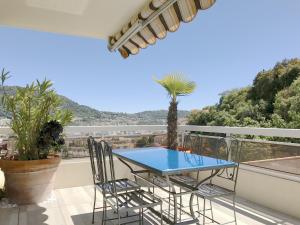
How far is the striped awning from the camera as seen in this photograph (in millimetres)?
3090

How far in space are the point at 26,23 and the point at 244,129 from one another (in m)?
3.94

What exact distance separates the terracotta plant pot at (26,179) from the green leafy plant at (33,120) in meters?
0.23

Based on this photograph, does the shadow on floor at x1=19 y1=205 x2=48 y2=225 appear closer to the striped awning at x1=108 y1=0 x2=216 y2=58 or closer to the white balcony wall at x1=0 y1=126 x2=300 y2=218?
the white balcony wall at x1=0 y1=126 x2=300 y2=218

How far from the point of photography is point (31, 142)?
14.3 ft

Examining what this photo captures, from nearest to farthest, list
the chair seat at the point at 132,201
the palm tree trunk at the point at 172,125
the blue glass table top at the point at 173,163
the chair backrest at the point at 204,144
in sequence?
the blue glass table top at the point at 173,163
the chair seat at the point at 132,201
the chair backrest at the point at 204,144
the palm tree trunk at the point at 172,125

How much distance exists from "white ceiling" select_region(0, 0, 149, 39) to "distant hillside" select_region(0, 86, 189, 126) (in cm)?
125

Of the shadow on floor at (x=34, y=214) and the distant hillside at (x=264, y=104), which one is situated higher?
the distant hillside at (x=264, y=104)

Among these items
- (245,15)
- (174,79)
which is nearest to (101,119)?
(174,79)

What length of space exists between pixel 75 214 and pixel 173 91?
3.01 metres

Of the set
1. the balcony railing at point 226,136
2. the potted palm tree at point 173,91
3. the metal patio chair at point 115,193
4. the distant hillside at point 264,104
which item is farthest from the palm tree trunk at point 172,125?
the distant hillside at point 264,104

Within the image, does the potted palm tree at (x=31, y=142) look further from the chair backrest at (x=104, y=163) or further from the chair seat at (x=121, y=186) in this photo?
the chair backrest at (x=104, y=163)

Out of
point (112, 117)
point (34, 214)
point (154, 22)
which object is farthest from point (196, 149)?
point (112, 117)

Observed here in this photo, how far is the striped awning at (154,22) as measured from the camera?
3090 mm

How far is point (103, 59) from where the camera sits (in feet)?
80.4
